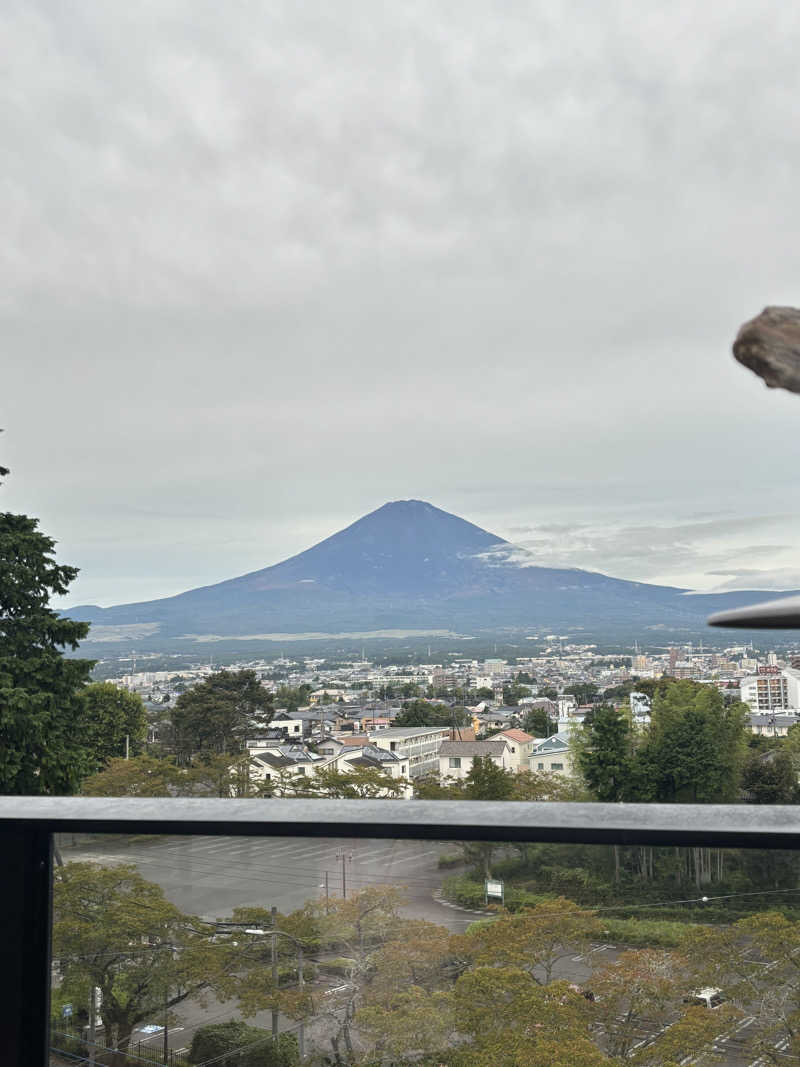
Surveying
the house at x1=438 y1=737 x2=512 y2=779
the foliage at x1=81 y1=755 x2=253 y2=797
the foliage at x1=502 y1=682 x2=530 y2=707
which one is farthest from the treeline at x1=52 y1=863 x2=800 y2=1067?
the foliage at x1=502 y1=682 x2=530 y2=707

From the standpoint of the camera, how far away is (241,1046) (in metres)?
1.05

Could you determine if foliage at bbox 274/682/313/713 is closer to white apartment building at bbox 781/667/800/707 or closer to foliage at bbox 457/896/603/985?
white apartment building at bbox 781/667/800/707

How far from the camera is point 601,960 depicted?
38.3 inches

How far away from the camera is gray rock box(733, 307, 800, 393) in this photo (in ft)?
2.23

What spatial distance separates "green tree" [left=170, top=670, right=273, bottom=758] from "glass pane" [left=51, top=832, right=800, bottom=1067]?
12.5m

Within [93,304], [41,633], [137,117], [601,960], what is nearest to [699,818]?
[601,960]

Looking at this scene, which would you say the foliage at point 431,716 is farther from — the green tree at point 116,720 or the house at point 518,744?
the green tree at point 116,720

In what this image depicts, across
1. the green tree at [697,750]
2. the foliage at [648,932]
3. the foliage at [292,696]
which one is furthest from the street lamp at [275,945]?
the foliage at [292,696]

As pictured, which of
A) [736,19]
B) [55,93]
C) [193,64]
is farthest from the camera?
[55,93]

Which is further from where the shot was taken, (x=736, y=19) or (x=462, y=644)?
(x=462, y=644)

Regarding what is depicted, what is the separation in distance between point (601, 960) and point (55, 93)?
8.04 m

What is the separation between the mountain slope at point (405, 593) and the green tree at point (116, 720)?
188 inches

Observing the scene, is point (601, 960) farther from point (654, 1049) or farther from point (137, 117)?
point (137, 117)

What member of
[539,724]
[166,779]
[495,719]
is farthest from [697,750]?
[166,779]
